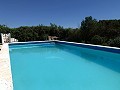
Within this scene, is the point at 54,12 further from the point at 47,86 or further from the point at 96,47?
the point at 47,86

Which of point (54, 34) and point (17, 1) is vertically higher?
point (17, 1)

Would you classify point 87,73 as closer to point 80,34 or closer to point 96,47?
point 96,47

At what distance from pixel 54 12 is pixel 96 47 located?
11766mm

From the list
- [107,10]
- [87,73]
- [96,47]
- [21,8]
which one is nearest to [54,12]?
[21,8]

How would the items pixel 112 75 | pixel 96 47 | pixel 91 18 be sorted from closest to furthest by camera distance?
pixel 112 75 → pixel 96 47 → pixel 91 18

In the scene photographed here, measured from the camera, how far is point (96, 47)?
10.4 meters

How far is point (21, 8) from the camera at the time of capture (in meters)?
20.7

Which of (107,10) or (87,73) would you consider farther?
(107,10)

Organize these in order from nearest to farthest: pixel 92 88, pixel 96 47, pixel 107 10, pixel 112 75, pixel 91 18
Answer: pixel 92 88, pixel 112 75, pixel 96 47, pixel 91 18, pixel 107 10

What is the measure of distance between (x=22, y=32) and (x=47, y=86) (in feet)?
48.4

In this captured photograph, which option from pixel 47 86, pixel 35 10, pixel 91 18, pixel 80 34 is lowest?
pixel 47 86

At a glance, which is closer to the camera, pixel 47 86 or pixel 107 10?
pixel 47 86

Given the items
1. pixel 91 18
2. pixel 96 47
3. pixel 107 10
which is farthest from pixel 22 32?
pixel 96 47

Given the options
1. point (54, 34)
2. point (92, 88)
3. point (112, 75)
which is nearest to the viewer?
point (92, 88)
